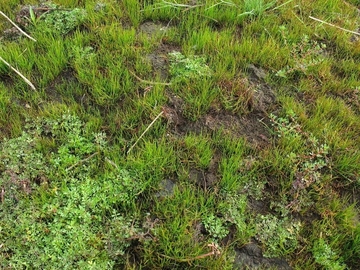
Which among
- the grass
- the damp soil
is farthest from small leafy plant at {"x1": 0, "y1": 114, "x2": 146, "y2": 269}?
the damp soil

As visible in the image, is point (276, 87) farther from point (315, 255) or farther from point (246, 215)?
point (315, 255)

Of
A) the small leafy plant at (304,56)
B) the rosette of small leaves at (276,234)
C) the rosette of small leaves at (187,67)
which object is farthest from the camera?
the small leafy plant at (304,56)

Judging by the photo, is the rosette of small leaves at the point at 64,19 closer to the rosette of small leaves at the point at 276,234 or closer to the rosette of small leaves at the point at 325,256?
the rosette of small leaves at the point at 276,234

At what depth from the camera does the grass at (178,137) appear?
216cm

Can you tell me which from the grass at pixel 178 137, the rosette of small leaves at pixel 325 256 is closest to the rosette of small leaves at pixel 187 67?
the grass at pixel 178 137

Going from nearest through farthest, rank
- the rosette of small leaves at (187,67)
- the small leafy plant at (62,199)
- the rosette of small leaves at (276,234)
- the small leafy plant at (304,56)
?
the small leafy plant at (62,199) → the rosette of small leaves at (276,234) → the rosette of small leaves at (187,67) → the small leafy plant at (304,56)

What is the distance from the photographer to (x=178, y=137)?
8.60ft

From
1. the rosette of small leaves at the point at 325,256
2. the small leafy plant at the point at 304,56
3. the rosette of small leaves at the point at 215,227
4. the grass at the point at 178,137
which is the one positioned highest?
the small leafy plant at the point at 304,56

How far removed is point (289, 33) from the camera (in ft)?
10.8

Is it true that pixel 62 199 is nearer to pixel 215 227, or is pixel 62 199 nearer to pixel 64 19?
pixel 215 227

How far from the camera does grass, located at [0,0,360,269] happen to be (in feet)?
7.10

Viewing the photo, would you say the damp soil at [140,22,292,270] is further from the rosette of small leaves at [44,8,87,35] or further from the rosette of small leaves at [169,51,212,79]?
the rosette of small leaves at [44,8,87,35]

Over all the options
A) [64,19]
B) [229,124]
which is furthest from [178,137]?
[64,19]

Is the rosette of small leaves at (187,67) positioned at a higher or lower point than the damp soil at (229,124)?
higher
